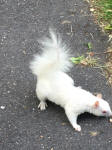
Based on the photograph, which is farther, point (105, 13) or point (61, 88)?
point (105, 13)

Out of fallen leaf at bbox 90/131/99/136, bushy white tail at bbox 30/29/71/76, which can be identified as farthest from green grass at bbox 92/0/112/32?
fallen leaf at bbox 90/131/99/136

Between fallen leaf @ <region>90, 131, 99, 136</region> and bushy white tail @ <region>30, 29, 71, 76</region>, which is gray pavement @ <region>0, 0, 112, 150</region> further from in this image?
bushy white tail @ <region>30, 29, 71, 76</region>

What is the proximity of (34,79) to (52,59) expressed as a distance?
0.78 meters

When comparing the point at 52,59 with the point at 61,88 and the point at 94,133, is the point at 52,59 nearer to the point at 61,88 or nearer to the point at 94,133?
the point at 61,88

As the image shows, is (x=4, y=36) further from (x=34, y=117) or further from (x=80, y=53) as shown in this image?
(x=34, y=117)

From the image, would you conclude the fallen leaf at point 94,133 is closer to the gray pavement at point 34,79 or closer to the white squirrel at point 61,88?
the gray pavement at point 34,79

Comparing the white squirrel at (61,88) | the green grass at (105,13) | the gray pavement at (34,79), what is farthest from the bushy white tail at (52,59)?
the green grass at (105,13)

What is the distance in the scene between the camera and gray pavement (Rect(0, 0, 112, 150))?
363cm

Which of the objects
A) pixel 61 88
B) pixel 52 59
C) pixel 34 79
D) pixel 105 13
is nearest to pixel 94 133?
pixel 61 88

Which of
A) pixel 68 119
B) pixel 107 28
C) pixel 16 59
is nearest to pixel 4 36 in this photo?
pixel 16 59

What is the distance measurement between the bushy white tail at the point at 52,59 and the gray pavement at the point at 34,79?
475mm

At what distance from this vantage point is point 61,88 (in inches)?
146

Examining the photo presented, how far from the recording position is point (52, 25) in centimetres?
532

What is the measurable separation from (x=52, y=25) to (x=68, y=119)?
1.93 m
